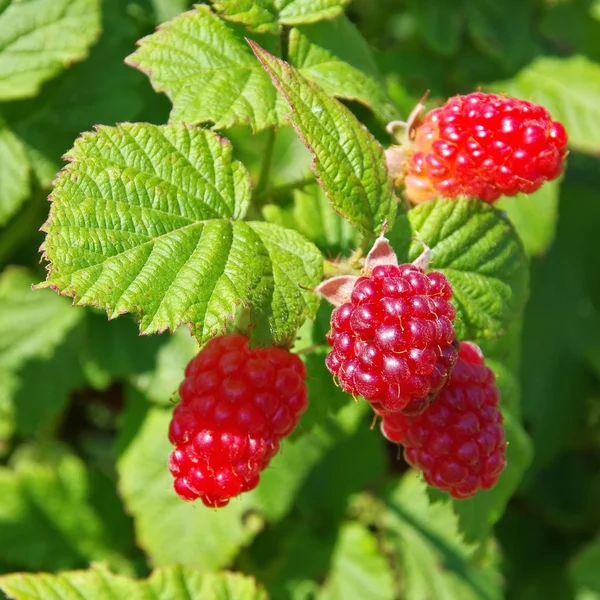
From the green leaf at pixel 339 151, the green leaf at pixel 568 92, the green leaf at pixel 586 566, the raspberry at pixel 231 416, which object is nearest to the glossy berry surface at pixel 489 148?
the green leaf at pixel 339 151

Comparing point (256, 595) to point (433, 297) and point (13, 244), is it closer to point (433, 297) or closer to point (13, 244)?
point (433, 297)

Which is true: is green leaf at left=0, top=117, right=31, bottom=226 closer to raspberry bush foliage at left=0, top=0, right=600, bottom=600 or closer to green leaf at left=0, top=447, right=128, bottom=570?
raspberry bush foliage at left=0, top=0, right=600, bottom=600

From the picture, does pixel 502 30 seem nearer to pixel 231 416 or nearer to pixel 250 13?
pixel 250 13

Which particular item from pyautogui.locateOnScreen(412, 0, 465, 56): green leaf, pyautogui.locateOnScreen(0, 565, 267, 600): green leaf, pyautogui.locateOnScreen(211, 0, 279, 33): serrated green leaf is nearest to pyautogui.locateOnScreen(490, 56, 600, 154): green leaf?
pyautogui.locateOnScreen(412, 0, 465, 56): green leaf

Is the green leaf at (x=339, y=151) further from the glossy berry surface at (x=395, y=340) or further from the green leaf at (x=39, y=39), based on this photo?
the green leaf at (x=39, y=39)

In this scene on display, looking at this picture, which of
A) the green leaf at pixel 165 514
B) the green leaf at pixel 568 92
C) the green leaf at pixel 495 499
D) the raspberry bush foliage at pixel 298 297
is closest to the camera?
the raspberry bush foliage at pixel 298 297

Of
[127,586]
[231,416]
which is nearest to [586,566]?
[127,586]
